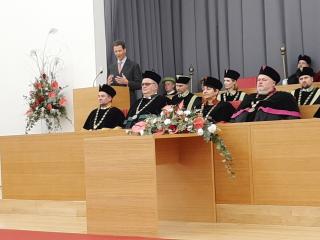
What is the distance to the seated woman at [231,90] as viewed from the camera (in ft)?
22.6

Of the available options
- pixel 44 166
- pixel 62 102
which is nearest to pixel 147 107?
pixel 44 166

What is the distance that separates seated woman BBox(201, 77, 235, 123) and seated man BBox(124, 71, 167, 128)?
50 centimetres

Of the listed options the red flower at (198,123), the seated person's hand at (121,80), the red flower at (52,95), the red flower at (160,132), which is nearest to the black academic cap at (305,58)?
the seated person's hand at (121,80)

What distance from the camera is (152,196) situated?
4129mm

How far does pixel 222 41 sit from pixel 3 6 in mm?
3484

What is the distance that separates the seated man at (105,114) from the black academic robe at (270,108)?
4.80ft

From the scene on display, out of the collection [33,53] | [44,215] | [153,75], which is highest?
[33,53]

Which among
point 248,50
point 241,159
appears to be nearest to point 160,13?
point 248,50

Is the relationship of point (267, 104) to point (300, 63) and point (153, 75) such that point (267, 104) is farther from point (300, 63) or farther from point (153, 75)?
point (300, 63)

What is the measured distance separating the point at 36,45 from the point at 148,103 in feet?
8.79

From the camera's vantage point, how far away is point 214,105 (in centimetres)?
603

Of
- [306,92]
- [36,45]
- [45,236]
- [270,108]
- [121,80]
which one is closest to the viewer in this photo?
[45,236]

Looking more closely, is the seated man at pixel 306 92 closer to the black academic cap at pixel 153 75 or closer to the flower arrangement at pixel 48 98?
the black academic cap at pixel 153 75

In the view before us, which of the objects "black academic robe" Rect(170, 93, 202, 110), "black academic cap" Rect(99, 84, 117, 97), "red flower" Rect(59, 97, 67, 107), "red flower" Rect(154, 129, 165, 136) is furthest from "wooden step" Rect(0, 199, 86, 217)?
"red flower" Rect(59, 97, 67, 107)
